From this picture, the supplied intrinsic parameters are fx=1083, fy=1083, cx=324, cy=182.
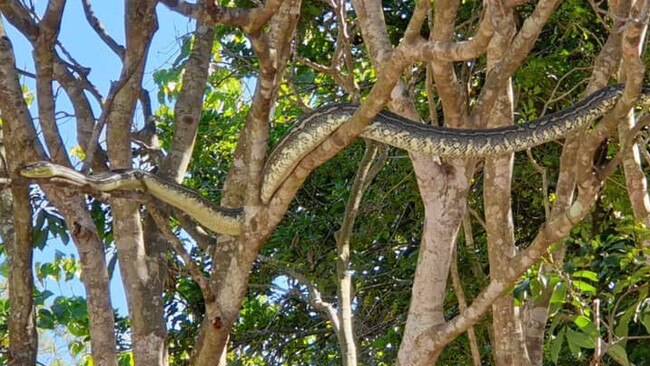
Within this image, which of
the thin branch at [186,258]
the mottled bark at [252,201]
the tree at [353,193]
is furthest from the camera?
the mottled bark at [252,201]

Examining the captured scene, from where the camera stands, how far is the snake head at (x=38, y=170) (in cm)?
427

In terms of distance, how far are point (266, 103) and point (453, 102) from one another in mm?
863

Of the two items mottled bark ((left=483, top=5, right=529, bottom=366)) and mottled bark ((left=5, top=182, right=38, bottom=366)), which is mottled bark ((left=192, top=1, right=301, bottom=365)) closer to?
mottled bark ((left=5, top=182, right=38, bottom=366))

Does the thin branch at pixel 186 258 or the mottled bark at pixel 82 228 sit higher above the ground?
the mottled bark at pixel 82 228

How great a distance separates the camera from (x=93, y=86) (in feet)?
18.0

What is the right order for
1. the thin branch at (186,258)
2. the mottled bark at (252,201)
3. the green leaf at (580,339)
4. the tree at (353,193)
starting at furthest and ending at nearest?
the mottled bark at (252,201)
the thin branch at (186,258)
the tree at (353,193)
the green leaf at (580,339)

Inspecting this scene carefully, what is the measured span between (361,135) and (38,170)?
1339 millimetres

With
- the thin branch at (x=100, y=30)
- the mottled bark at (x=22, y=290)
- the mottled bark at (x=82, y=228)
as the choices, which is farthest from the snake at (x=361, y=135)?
the thin branch at (x=100, y=30)

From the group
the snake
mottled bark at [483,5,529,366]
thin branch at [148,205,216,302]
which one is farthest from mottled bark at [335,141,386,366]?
thin branch at [148,205,216,302]

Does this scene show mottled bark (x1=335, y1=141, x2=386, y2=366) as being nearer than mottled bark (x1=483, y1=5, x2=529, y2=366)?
No

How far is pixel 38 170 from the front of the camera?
14.2 feet

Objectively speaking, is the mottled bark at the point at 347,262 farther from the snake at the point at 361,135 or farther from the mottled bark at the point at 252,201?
the snake at the point at 361,135

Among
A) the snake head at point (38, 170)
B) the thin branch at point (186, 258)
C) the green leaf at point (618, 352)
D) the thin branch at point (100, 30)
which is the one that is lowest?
the green leaf at point (618, 352)

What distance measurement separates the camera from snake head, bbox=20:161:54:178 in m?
4.27
